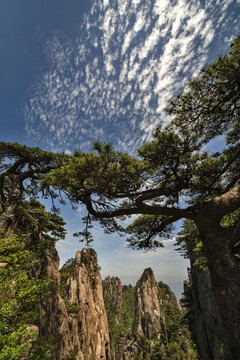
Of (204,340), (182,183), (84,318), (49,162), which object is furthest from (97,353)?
(182,183)

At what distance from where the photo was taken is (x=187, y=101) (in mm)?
4840

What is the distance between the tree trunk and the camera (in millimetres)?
3931

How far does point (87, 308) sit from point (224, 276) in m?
26.1

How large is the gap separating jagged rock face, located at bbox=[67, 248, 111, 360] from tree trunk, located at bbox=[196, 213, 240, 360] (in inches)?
796

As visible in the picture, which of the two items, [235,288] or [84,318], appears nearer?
[235,288]

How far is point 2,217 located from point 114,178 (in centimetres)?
698

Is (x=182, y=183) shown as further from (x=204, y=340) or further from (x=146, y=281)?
(x=146, y=281)

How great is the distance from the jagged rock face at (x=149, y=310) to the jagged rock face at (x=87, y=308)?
33.0m

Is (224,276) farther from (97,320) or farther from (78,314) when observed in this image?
(97,320)

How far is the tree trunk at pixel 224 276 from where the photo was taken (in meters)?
3.93

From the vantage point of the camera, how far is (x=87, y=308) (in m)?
23.0

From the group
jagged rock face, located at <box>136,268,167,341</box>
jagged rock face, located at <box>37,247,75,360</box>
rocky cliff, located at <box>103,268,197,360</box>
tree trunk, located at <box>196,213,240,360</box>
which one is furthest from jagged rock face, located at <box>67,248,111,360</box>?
jagged rock face, located at <box>136,268,167,341</box>

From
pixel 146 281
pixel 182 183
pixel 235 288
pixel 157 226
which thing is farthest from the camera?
pixel 146 281

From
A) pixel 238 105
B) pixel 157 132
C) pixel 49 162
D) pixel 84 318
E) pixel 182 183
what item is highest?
pixel 49 162
